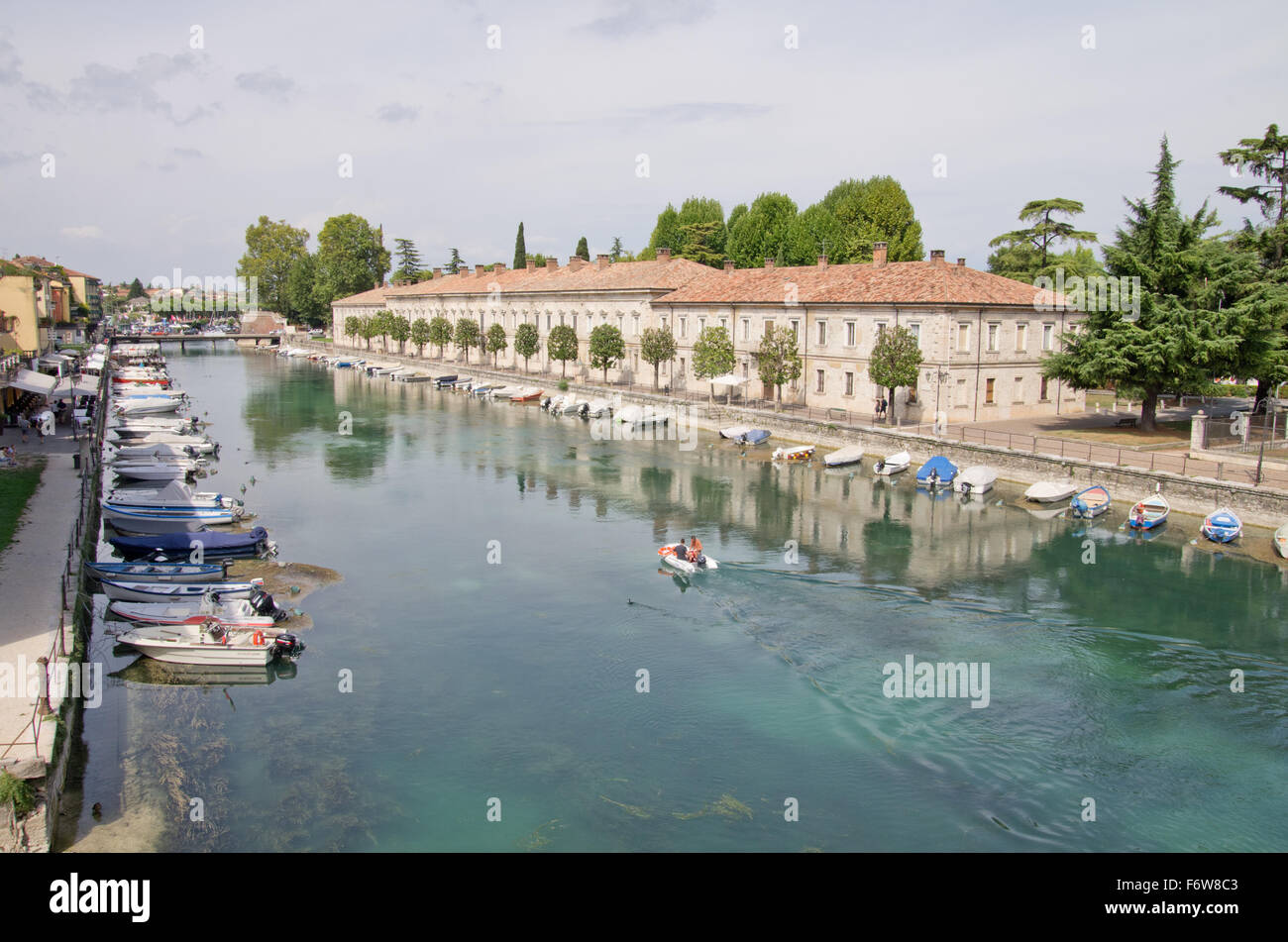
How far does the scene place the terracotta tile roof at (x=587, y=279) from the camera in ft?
227

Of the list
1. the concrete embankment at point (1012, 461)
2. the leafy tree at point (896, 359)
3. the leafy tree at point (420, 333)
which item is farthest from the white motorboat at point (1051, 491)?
the leafy tree at point (420, 333)

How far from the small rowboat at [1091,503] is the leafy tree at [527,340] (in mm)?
52934

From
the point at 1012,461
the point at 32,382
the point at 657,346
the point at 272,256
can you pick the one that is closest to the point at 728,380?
the point at 657,346

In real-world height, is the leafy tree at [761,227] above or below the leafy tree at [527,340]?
above

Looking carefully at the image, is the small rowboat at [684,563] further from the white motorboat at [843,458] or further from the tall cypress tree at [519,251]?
the tall cypress tree at [519,251]

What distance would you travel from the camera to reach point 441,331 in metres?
95.4

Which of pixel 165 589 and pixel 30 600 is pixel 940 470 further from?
pixel 30 600

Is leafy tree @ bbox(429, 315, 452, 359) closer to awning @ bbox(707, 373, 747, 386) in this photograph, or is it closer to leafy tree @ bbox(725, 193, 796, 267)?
leafy tree @ bbox(725, 193, 796, 267)

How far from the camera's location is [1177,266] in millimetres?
40375

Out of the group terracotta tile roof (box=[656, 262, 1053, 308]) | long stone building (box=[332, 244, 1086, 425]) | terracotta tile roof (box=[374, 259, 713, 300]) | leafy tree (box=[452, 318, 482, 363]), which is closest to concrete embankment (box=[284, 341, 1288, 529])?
long stone building (box=[332, 244, 1086, 425])

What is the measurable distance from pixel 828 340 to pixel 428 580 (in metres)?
31.9

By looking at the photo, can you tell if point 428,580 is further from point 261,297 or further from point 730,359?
point 261,297

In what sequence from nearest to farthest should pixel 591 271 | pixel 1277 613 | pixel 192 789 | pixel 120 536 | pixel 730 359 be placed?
pixel 192 789 < pixel 1277 613 < pixel 120 536 < pixel 730 359 < pixel 591 271

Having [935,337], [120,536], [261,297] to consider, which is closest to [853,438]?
[935,337]
